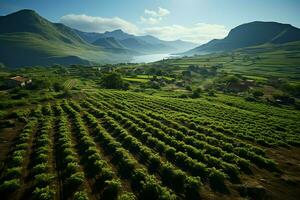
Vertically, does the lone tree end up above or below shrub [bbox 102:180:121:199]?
below

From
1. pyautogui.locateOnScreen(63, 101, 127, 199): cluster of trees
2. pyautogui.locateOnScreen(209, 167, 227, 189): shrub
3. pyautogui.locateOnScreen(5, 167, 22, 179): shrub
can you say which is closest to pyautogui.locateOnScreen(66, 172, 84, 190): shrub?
pyautogui.locateOnScreen(63, 101, 127, 199): cluster of trees

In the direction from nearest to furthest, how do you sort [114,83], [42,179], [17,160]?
1. [42,179]
2. [17,160]
3. [114,83]

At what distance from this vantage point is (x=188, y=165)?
20.1 metres

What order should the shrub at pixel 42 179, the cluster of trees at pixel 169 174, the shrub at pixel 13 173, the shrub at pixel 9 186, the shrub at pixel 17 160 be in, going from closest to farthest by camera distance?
1. the shrub at pixel 9 186
2. the cluster of trees at pixel 169 174
3. the shrub at pixel 42 179
4. the shrub at pixel 13 173
5. the shrub at pixel 17 160

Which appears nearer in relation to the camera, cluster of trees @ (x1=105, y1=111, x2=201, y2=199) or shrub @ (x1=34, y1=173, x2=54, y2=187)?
cluster of trees @ (x1=105, y1=111, x2=201, y2=199)

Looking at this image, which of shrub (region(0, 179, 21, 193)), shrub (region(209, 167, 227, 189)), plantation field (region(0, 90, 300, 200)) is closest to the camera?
shrub (region(0, 179, 21, 193))

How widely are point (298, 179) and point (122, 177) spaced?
16.3 m

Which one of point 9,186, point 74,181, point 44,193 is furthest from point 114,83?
point 44,193

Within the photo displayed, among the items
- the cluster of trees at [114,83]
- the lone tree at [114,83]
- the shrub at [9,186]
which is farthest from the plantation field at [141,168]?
the lone tree at [114,83]

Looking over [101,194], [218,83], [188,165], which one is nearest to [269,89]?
[218,83]

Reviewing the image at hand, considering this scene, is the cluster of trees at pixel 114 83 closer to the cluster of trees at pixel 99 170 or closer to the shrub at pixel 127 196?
the cluster of trees at pixel 99 170

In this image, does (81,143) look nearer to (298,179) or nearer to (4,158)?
(4,158)

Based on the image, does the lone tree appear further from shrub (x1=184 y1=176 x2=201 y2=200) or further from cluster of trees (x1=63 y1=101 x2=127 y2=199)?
shrub (x1=184 y1=176 x2=201 y2=200)

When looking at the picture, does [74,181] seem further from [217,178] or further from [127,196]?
[217,178]
